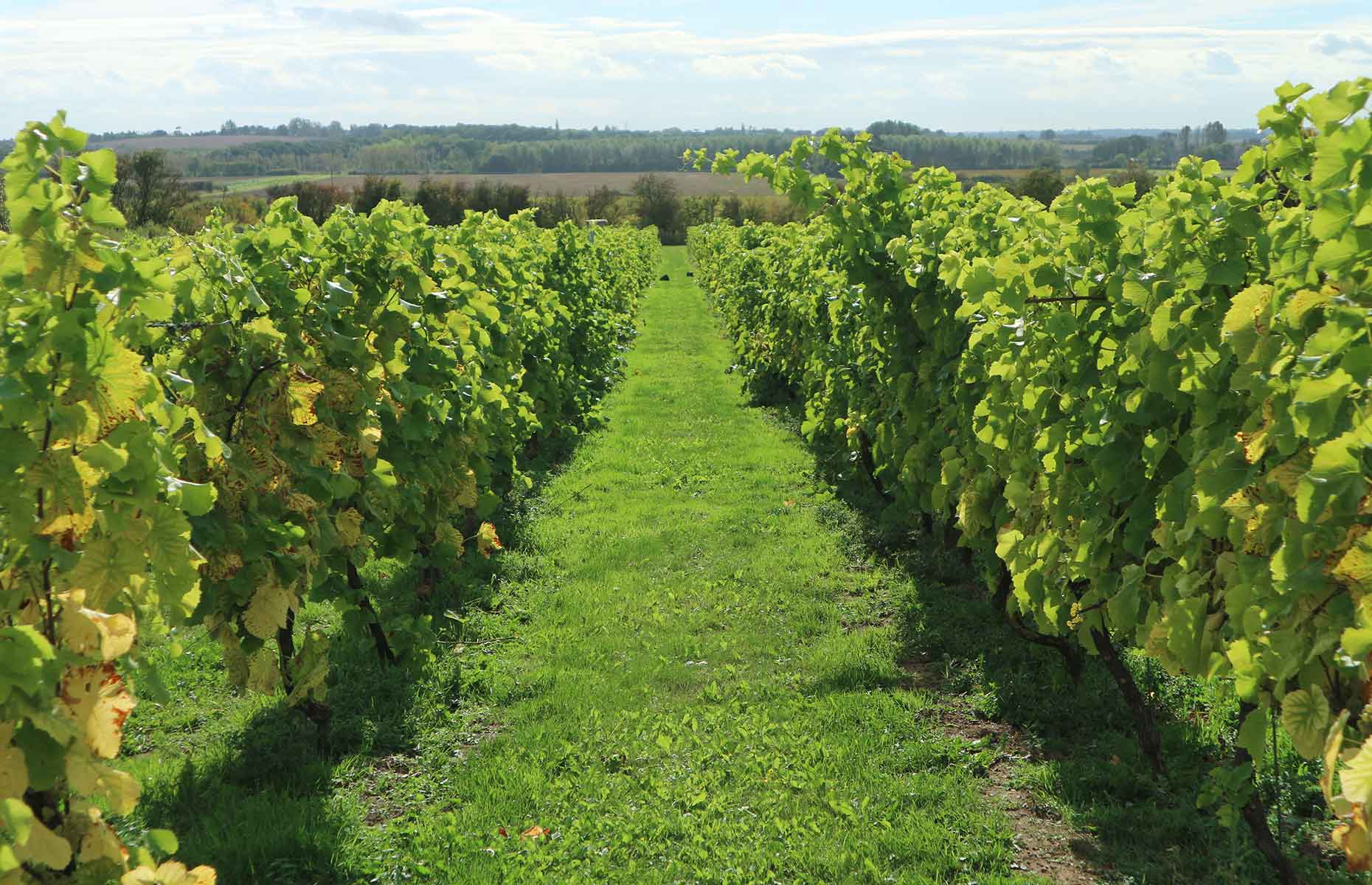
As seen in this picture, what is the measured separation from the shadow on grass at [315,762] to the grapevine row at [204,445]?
0.66 feet

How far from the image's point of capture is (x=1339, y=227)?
237 cm

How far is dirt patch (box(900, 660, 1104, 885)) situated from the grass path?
9cm

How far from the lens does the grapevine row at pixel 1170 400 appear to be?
94.7 inches

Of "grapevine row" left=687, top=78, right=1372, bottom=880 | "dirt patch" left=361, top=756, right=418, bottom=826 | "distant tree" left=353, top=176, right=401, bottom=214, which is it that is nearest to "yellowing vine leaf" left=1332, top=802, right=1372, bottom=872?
"grapevine row" left=687, top=78, right=1372, bottom=880

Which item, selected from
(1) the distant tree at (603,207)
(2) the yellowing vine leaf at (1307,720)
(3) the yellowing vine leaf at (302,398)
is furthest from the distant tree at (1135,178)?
(1) the distant tree at (603,207)

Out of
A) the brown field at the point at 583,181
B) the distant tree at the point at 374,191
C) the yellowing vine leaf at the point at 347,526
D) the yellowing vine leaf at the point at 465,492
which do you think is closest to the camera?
the yellowing vine leaf at the point at 347,526

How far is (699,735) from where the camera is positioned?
17.2 ft

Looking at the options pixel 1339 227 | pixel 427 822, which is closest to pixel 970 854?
pixel 427 822

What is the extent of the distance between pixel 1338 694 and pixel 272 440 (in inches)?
162

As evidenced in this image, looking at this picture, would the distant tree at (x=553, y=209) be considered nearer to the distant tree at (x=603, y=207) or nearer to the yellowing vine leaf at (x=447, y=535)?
the distant tree at (x=603, y=207)

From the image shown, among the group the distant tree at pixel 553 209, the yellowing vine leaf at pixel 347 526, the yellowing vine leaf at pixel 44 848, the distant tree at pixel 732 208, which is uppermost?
the distant tree at pixel 732 208

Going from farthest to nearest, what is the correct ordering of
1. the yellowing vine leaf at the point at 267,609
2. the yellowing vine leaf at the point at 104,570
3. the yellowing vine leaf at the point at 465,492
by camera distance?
1. the yellowing vine leaf at the point at 465,492
2. the yellowing vine leaf at the point at 267,609
3. the yellowing vine leaf at the point at 104,570

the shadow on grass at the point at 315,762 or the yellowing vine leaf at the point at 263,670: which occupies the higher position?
the yellowing vine leaf at the point at 263,670

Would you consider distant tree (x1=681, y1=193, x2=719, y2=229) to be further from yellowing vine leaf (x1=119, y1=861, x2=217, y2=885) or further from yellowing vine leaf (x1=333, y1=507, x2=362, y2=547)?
yellowing vine leaf (x1=119, y1=861, x2=217, y2=885)
